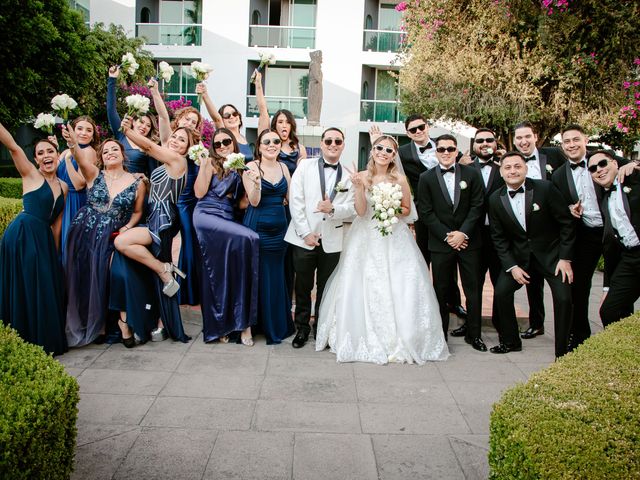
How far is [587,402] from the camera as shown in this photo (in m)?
3.05

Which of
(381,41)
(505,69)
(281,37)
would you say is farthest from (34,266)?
(381,41)

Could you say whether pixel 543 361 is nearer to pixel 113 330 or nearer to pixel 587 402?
pixel 587 402

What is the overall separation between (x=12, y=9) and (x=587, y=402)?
1592 centimetres

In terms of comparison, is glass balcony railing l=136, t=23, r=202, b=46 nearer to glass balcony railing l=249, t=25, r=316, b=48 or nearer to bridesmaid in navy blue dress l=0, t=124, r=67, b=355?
glass balcony railing l=249, t=25, r=316, b=48

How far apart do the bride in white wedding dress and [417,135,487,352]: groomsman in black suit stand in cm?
25

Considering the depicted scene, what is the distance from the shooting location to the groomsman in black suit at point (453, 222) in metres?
6.11

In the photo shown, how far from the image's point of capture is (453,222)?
6.17m

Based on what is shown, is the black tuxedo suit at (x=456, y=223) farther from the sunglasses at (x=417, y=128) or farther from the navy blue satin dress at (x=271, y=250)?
the navy blue satin dress at (x=271, y=250)

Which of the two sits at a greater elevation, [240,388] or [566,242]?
[566,242]

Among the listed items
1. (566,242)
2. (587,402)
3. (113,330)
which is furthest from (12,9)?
(587,402)

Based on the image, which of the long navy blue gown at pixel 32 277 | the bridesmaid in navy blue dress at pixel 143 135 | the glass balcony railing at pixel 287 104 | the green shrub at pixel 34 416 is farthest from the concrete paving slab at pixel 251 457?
the glass balcony railing at pixel 287 104

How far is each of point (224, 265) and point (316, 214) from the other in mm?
1092

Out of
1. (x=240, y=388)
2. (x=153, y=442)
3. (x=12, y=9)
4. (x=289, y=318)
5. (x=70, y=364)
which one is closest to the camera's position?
(x=153, y=442)

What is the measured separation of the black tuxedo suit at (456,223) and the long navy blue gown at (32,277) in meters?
3.77
